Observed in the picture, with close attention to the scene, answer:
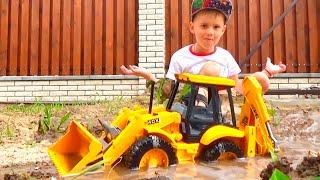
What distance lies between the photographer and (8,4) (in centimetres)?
934

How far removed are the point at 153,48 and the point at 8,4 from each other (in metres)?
3.08

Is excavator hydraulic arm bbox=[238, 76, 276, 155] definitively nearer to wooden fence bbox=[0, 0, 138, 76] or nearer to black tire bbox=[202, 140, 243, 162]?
black tire bbox=[202, 140, 243, 162]

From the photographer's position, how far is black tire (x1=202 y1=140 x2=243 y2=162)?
129 inches

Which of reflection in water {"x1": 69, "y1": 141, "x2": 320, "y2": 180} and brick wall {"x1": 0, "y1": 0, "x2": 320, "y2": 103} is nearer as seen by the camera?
reflection in water {"x1": 69, "y1": 141, "x2": 320, "y2": 180}

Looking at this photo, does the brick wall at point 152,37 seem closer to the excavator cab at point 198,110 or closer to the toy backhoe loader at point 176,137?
the toy backhoe loader at point 176,137

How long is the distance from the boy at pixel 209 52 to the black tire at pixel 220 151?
21.4 inches

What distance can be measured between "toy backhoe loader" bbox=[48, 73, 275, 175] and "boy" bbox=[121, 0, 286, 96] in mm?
173

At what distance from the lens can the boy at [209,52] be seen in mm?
3541

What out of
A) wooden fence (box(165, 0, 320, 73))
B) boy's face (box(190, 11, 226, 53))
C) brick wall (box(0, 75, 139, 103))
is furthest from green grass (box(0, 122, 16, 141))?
wooden fence (box(165, 0, 320, 73))

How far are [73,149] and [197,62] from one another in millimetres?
1177

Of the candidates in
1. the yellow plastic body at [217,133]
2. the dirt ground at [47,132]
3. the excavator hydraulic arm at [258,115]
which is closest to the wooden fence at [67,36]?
→ the dirt ground at [47,132]

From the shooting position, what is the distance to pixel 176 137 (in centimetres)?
326

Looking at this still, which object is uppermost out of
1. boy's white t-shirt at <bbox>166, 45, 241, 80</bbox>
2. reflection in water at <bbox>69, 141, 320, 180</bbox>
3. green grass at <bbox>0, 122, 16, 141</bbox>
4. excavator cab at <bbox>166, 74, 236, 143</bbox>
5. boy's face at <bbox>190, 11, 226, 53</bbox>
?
boy's face at <bbox>190, 11, 226, 53</bbox>

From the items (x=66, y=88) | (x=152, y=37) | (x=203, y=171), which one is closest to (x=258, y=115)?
(x=203, y=171)
